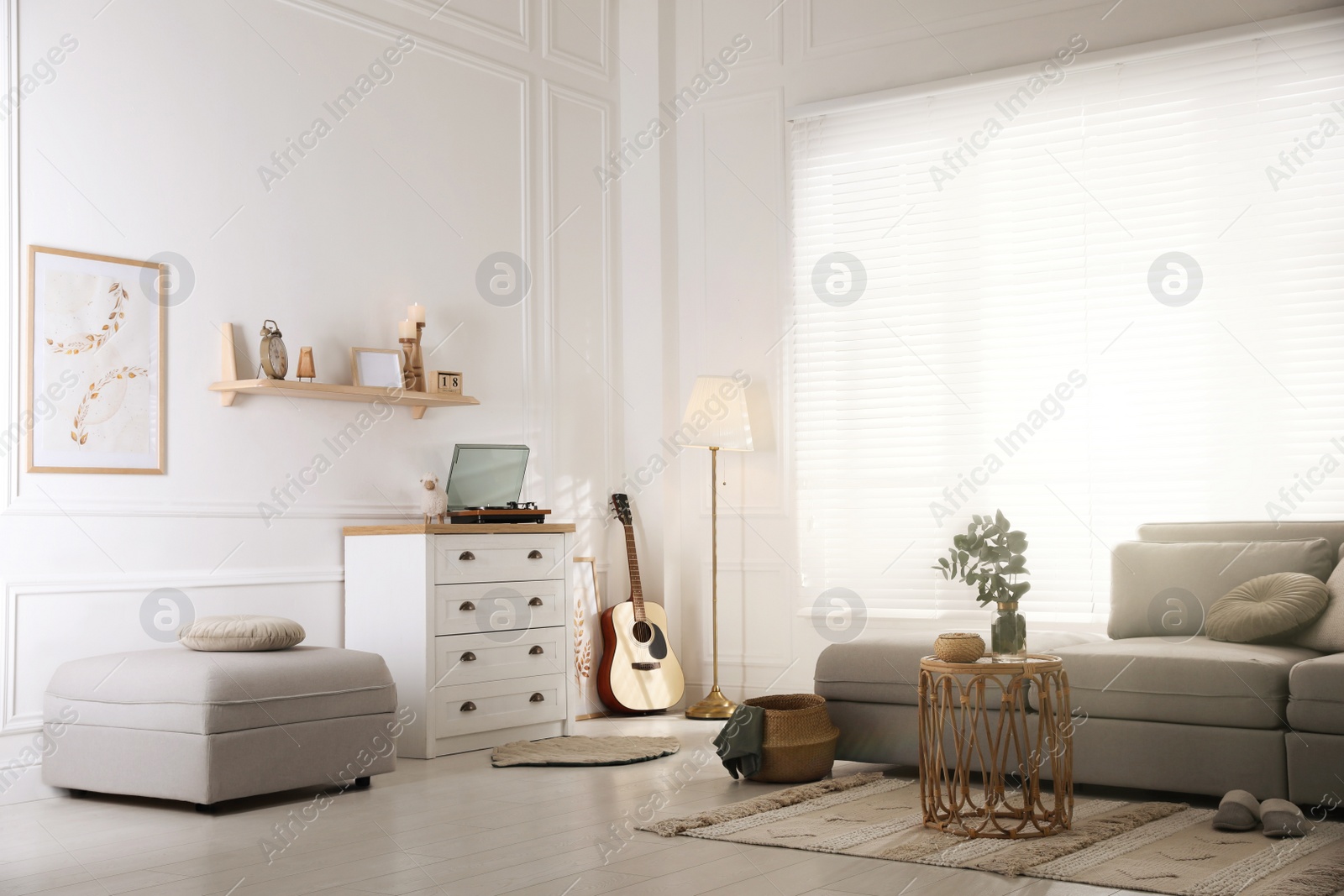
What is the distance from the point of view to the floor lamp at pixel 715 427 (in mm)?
5898

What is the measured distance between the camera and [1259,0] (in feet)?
16.6

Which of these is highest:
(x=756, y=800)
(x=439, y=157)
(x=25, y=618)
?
(x=439, y=157)

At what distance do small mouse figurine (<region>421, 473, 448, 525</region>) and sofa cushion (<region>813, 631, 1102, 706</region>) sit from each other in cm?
171

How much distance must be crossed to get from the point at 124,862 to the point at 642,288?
158 inches

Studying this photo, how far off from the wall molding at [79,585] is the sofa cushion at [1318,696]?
11.4 ft

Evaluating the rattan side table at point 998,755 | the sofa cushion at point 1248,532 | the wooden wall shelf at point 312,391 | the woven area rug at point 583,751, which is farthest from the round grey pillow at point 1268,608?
the wooden wall shelf at point 312,391

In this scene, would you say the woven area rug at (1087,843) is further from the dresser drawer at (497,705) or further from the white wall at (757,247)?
the white wall at (757,247)

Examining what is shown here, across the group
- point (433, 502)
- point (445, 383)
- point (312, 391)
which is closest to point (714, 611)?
point (433, 502)

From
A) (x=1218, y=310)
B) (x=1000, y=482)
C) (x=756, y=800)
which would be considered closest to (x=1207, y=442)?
(x=1218, y=310)

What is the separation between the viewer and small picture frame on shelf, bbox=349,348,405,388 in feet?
16.6

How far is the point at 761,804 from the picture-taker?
3707mm

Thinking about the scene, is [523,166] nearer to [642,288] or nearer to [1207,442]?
[642,288]

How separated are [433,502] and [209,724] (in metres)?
1.59

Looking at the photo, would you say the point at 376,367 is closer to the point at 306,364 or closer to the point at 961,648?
the point at 306,364
